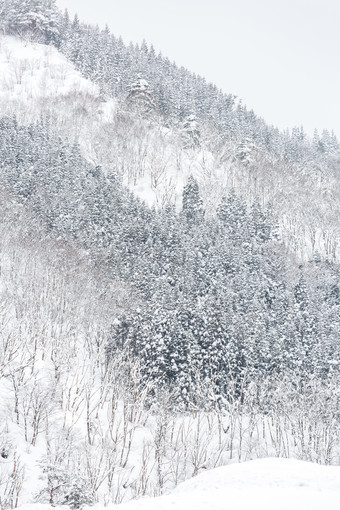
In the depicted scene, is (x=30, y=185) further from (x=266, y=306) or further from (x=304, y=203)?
(x=304, y=203)

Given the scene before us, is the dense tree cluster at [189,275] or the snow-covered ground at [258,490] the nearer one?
the snow-covered ground at [258,490]

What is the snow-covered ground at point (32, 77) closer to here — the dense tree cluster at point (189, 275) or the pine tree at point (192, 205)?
the dense tree cluster at point (189, 275)

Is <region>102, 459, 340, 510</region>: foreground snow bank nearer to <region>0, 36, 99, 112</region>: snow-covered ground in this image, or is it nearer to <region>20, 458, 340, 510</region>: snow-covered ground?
<region>20, 458, 340, 510</region>: snow-covered ground

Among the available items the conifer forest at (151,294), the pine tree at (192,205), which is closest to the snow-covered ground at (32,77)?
the conifer forest at (151,294)

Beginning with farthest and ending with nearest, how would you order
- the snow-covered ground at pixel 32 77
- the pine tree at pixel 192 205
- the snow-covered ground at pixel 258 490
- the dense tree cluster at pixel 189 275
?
the snow-covered ground at pixel 32 77, the pine tree at pixel 192 205, the dense tree cluster at pixel 189 275, the snow-covered ground at pixel 258 490

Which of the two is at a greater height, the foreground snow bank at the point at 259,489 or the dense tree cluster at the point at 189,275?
the dense tree cluster at the point at 189,275

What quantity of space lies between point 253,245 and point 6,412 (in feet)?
145

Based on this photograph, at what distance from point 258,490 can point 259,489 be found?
3.6 inches

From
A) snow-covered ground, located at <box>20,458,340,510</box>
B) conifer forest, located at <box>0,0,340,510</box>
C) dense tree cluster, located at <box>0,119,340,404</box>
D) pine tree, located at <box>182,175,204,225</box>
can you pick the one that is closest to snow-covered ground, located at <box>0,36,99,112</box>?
conifer forest, located at <box>0,0,340,510</box>

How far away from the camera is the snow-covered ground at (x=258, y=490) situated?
33.2 feet

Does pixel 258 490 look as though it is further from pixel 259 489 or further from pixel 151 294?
pixel 151 294

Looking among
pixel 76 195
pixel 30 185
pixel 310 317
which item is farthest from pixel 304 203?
pixel 30 185

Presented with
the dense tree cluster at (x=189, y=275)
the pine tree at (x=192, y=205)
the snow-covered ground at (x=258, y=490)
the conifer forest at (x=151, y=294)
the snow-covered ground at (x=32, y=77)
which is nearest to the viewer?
the snow-covered ground at (x=258, y=490)

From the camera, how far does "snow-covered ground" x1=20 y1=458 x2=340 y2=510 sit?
399 inches
